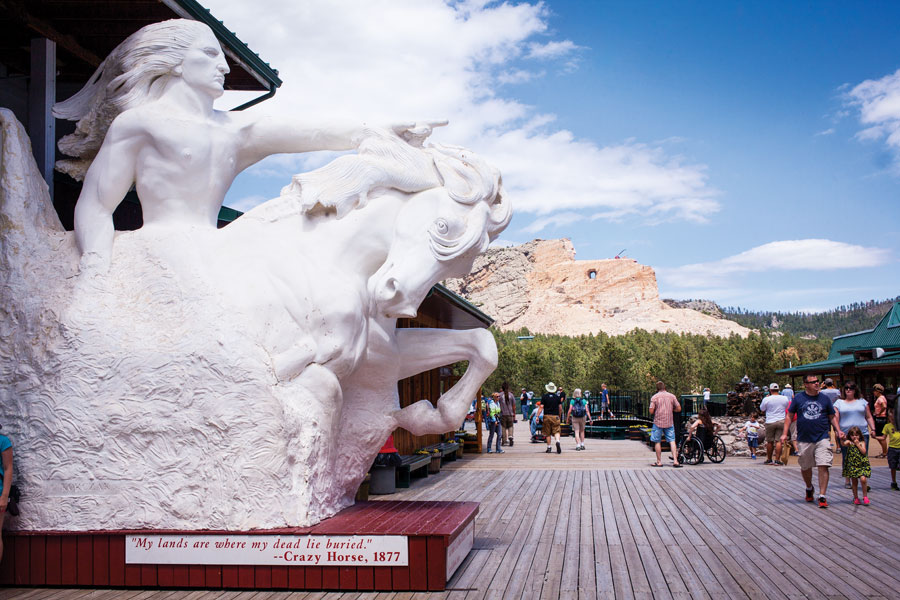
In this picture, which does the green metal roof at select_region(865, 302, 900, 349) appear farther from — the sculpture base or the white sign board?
the white sign board

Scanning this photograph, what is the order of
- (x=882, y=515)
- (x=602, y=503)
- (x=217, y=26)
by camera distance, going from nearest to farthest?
(x=217, y=26), (x=882, y=515), (x=602, y=503)

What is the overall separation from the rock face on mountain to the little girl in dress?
118 m

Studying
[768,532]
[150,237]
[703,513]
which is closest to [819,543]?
[768,532]

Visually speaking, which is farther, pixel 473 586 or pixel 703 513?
pixel 703 513

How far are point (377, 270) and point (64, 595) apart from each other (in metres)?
2.93

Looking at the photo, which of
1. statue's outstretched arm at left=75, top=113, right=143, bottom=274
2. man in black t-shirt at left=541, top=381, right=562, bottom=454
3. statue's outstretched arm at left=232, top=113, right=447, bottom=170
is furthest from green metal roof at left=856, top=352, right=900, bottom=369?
statue's outstretched arm at left=75, top=113, right=143, bottom=274

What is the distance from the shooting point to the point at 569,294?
15212 centimetres

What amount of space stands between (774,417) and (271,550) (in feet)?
39.0

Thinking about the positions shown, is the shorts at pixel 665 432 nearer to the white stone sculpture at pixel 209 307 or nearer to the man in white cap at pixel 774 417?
the man in white cap at pixel 774 417

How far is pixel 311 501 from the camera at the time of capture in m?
5.03

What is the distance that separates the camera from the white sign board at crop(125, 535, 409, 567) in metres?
4.93

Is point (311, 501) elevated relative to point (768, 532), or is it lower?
elevated

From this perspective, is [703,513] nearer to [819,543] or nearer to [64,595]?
[819,543]

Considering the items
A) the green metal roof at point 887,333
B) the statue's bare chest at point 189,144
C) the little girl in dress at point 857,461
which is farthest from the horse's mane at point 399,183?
the green metal roof at point 887,333
